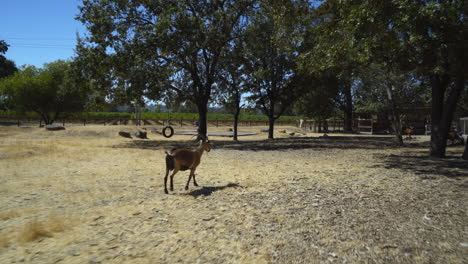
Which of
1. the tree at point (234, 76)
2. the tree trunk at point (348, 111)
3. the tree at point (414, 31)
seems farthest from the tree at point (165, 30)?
the tree trunk at point (348, 111)

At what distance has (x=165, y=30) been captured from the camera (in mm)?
16125

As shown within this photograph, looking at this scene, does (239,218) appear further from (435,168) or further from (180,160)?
(435,168)

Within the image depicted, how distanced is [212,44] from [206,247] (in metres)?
16.0

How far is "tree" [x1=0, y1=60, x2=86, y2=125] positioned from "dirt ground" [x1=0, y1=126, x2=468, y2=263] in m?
41.5

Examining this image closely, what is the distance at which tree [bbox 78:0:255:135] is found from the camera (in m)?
16.9

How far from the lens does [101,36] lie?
17797 millimetres

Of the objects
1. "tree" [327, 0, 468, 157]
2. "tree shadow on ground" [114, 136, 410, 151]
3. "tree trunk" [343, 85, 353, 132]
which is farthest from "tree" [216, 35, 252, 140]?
"tree trunk" [343, 85, 353, 132]

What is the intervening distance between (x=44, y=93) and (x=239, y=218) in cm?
4955

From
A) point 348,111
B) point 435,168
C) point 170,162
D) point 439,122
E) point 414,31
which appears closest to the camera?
point 170,162

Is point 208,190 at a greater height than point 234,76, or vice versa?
point 234,76

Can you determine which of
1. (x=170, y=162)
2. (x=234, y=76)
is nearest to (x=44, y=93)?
(x=234, y=76)

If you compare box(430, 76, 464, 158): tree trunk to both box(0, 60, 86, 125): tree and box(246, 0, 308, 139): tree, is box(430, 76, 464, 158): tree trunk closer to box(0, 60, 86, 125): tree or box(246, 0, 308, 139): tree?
box(246, 0, 308, 139): tree

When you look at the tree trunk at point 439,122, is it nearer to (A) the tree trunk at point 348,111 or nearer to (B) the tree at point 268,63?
(B) the tree at point 268,63

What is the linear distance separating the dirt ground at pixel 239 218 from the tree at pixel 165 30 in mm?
10496
